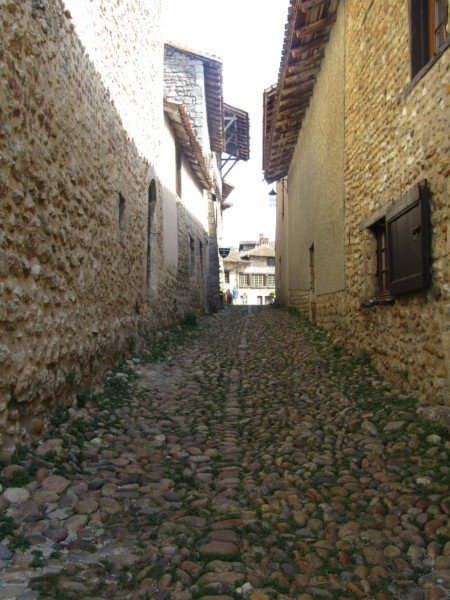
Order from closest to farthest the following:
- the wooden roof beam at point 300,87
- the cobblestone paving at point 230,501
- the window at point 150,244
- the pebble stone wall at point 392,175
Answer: the cobblestone paving at point 230,501 → the pebble stone wall at point 392,175 → the window at point 150,244 → the wooden roof beam at point 300,87

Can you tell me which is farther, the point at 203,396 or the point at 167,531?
the point at 203,396

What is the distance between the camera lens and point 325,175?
8.50 m

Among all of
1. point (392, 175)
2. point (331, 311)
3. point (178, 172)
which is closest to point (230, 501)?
point (392, 175)

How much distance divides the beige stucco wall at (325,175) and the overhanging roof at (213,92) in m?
4.50

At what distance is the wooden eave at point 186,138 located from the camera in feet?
31.3

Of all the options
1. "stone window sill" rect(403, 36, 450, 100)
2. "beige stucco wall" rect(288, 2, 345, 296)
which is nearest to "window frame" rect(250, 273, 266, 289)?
"beige stucco wall" rect(288, 2, 345, 296)

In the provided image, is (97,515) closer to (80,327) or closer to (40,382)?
(40,382)

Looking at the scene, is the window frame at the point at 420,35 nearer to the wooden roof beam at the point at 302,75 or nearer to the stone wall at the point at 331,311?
the stone wall at the point at 331,311

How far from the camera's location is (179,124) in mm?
10289

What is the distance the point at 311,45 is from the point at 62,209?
21.0 ft

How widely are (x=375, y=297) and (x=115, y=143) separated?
3922mm

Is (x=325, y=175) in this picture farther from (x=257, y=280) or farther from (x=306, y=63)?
(x=257, y=280)

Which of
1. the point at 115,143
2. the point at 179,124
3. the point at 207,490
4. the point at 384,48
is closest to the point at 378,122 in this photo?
the point at 384,48

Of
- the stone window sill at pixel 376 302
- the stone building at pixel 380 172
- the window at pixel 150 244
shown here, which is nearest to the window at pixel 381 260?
the stone building at pixel 380 172
